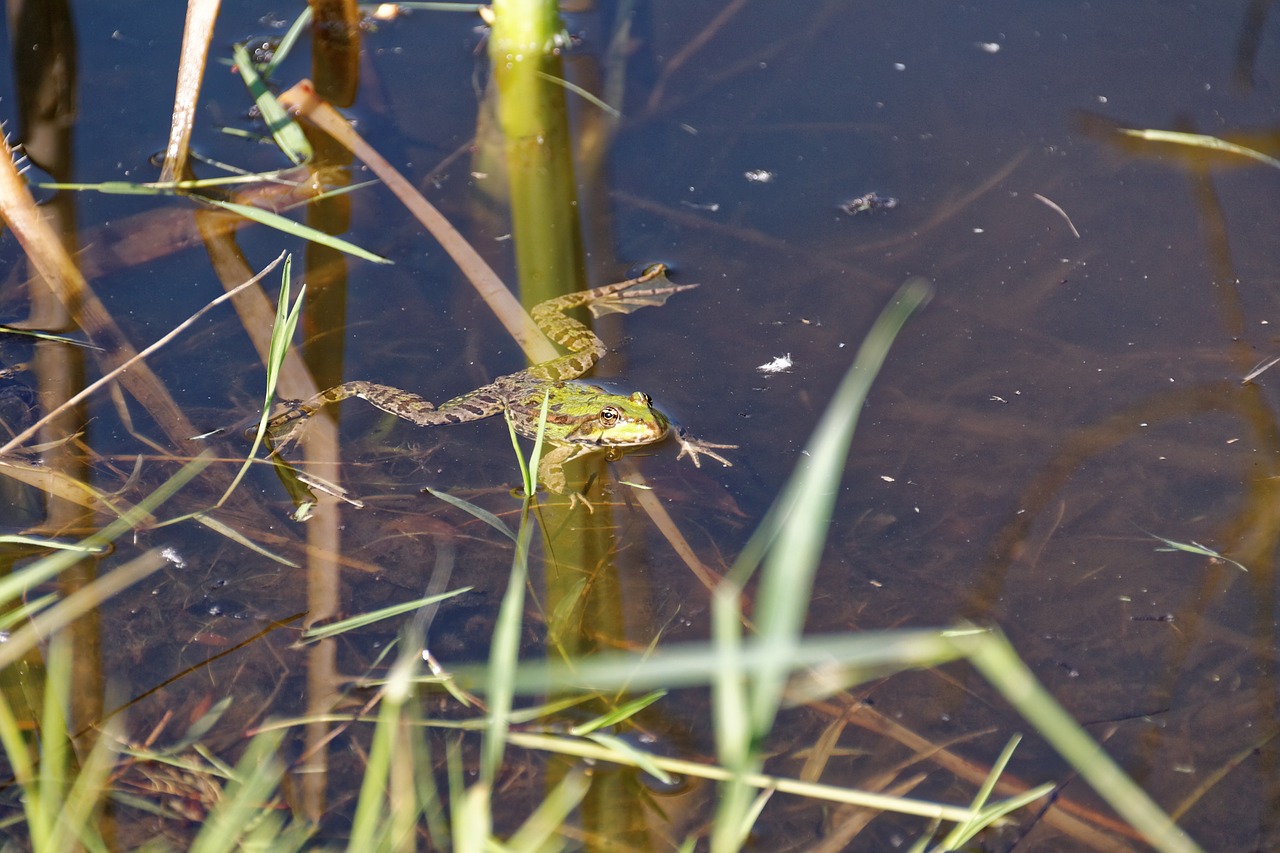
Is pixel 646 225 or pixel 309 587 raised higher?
pixel 646 225

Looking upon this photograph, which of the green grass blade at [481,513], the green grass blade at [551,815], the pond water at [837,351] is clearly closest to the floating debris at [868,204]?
the pond water at [837,351]

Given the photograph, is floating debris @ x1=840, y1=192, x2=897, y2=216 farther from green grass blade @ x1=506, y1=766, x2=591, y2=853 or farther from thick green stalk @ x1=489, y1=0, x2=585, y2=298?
green grass blade @ x1=506, y1=766, x2=591, y2=853

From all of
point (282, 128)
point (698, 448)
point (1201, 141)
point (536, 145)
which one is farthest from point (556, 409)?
point (1201, 141)

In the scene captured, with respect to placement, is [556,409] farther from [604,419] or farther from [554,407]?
[604,419]

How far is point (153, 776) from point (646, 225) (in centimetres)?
331

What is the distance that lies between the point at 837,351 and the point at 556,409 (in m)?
1.25

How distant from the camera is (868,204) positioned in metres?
5.05

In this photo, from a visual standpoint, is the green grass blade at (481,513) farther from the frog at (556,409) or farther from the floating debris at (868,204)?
the floating debris at (868,204)

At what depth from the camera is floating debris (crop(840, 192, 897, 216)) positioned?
5.02 meters

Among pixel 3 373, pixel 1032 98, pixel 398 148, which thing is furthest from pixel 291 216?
pixel 1032 98

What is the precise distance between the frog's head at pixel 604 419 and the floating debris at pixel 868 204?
5.27 ft

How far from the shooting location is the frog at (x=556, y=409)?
410 centimetres

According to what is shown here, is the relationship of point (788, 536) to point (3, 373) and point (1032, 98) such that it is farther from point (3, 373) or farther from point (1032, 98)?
point (1032, 98)

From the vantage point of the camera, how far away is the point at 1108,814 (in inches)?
111
